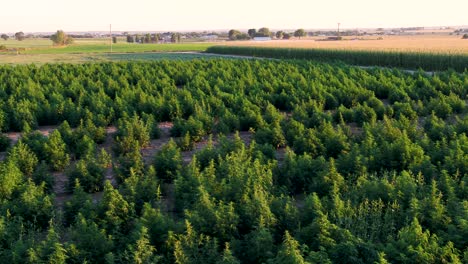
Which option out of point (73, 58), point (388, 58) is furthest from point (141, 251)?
point (73, 58)

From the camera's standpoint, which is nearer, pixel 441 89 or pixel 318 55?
pixel 441 89

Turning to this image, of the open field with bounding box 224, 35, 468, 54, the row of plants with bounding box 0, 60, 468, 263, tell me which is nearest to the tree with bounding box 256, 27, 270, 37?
the open field with bounding box 224, 35, 468, 54

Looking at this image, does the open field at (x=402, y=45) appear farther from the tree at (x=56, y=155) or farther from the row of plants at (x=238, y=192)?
the tree at (x=56, y=155)

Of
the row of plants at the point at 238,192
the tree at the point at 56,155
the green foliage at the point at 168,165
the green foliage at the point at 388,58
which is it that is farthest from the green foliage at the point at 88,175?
the green foliage at the point at 388,58

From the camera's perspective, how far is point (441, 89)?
66.6 ft

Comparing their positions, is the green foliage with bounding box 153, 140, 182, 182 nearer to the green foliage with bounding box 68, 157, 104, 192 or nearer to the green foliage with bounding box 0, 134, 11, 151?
the green foliage with bounding box 68, 157, 104, 192

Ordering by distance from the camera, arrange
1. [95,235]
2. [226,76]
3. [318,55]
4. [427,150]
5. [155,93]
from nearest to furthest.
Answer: [95,235] < [427,150] < [155,93] < [226,76] < [318,55]

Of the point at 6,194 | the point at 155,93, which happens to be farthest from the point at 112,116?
the point at 6,194

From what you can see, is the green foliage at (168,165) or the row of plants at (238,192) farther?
the green foliage at (168,165)

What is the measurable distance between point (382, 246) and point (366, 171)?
11.5 ft

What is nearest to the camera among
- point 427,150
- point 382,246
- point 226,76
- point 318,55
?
point 382,246

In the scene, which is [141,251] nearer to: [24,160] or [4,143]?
[24,160]

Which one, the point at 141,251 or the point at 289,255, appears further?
the point at 141,251

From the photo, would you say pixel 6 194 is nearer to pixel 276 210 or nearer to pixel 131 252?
pixel 131 252
